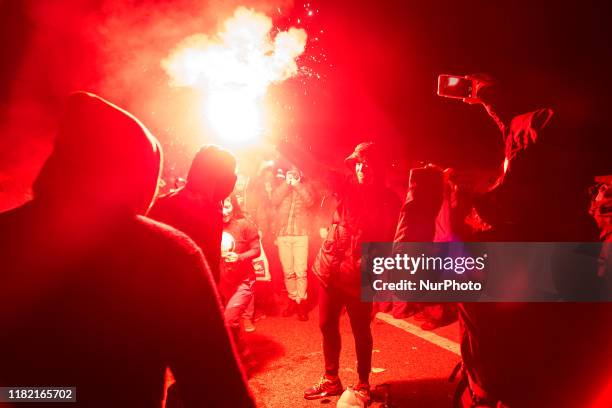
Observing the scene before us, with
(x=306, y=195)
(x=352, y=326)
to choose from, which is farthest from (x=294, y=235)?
(x=352, y=326)

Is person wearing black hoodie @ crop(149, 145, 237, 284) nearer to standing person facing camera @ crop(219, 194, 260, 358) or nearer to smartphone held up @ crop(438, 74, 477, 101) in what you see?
smartphone held up @ crop(438, 74, 477, 101)

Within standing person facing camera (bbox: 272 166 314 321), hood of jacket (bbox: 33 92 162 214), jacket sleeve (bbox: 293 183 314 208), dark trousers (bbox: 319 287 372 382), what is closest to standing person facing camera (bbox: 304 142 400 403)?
dark trousers (bbox: 319 287 372 382)

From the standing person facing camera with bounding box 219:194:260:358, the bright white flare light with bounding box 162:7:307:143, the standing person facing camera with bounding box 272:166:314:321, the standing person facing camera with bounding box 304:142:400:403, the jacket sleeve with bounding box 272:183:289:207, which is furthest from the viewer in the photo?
the jacket sleeve with bounding box 272:183:289:207

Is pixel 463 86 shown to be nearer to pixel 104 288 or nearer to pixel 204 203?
pixel 204 203

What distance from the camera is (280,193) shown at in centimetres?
864

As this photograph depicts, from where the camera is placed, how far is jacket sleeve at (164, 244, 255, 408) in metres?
1.19

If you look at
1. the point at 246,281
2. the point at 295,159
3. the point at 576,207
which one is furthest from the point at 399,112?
the point at 576,207

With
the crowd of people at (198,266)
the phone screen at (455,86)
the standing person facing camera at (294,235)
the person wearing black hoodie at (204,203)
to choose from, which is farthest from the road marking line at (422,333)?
the person wearing black hoodie at (204,203)

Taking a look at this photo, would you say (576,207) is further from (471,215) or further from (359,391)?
(359,391)

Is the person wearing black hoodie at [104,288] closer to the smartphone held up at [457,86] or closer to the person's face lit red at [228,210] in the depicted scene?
the smartphone held up at [457,86]

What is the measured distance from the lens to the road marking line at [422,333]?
594 cm

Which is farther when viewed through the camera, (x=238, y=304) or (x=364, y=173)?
(x=238, y=304)

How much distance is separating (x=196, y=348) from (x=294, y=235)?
7.10 m

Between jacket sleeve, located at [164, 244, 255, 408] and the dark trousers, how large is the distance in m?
3.14
